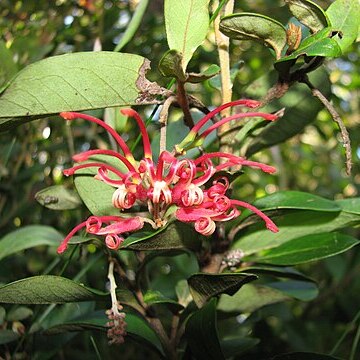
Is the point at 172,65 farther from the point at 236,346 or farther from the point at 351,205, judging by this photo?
the point at 236,346

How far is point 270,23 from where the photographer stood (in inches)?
23.6

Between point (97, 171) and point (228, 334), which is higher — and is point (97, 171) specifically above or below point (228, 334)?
above

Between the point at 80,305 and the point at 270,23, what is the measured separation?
562 millimetres

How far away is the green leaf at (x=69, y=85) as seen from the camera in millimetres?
575

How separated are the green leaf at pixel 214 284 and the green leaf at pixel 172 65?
20cm

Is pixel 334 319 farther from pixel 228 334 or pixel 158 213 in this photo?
pixel 158 213

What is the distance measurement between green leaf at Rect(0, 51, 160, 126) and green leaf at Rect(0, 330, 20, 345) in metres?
0.32

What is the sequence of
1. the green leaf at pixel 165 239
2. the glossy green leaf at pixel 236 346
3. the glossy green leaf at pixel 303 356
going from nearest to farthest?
the green leaf at pixel 165 239, the glossy green leaf at pixel 303 356, the glossy green leaf at pixel 236 346

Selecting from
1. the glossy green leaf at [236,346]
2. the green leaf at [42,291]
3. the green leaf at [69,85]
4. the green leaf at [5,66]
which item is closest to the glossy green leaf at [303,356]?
the glossy green leaf at [236,346]

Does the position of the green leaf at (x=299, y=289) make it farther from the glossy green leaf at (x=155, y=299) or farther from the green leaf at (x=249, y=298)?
the glossy green leaf at (x=155, y=299)

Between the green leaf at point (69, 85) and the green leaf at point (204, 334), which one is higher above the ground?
the green leaf at point (69, 85)

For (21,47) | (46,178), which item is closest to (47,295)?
(21,47)

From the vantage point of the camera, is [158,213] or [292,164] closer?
[158,213]

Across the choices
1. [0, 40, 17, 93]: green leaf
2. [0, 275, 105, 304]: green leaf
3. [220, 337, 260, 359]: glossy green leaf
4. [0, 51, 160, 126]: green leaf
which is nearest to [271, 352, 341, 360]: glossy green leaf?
[220, 337, 260, 359]: glossy green leaf
